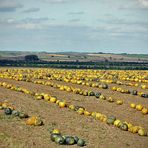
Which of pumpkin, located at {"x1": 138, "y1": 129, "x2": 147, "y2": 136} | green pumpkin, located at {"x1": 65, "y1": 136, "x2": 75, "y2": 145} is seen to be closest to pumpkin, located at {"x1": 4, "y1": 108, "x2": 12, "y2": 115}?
green pumpkin, located at {"x1": 65, "y1": 136, "x2": 75, "y2": 145}

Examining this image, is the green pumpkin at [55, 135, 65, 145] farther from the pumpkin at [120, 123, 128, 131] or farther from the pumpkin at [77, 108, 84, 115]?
the pumpkin at [77, 108, 84, 115]

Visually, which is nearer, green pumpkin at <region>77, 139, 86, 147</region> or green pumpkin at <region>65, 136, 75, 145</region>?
green pumpkin at <region>77, 139, 86, 147</region>

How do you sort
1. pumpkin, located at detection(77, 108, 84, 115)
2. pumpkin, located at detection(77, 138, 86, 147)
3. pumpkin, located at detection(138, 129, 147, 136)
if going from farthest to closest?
1. pumpkin, located at detection(77, 108, 84, 115)
2. pumpkin, located at detection(138, 129, 147, 136)
3. pumpkin, located at detection(77, 138, 86, 147)

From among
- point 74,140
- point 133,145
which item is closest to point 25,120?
point 74,140

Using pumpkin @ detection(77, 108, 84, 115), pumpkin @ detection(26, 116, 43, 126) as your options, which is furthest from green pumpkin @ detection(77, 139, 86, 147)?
pumpkin @ detection(77, 108, 84, 115)

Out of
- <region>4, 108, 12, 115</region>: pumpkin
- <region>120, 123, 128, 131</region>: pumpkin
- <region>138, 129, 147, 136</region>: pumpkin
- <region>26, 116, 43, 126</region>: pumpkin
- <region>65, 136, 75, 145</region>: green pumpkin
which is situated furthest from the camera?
→ <region>4, 108, 12, 115</region>: pumpkin

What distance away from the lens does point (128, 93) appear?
37.6m

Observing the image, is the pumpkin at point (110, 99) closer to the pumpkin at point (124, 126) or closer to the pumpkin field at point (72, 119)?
the pumpkin field at point (72, 119)

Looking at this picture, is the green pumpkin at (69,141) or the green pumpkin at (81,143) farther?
the green pumpkin at (69,141)

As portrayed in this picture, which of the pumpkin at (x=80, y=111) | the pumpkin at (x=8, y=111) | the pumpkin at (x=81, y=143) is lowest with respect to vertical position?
the pumpkin at (x=81, y=143)

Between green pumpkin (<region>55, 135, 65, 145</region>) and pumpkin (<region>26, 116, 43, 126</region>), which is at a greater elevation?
pumpkin (<region>26, 116, 43, 126</region>)

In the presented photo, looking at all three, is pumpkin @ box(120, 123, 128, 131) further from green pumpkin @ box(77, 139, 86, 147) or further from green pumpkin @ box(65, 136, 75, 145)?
green pumpkin @ box(65, 136, 75, 145)

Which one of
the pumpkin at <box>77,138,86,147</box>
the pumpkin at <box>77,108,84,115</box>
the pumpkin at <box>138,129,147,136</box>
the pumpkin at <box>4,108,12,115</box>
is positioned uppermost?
the pumpkin at <box>4,108,12,115</box>

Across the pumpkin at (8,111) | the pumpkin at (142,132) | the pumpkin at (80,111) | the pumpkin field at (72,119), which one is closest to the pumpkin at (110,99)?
the pumpkin field at (72,119)
